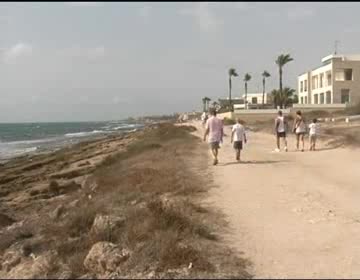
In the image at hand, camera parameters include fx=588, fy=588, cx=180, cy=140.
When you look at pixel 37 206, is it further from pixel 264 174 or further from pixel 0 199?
pixel 264 174

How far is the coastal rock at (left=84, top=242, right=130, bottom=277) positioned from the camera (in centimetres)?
724

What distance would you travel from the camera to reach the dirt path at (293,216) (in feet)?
23.6

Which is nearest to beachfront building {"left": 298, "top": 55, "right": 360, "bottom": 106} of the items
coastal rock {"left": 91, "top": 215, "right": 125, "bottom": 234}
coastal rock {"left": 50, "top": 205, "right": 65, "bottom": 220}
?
coastal rock {"left": 50, "top": 205, "right": 65, "bottom": 220}

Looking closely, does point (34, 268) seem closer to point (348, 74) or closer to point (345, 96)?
point (345, 96)

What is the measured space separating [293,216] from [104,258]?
385 cm

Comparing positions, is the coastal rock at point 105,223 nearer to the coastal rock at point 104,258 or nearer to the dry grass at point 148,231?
the dry grass at point 148,231

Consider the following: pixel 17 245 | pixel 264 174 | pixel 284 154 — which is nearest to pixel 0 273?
pixel 17 245

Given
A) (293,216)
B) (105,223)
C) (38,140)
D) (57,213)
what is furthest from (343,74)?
(105,223)

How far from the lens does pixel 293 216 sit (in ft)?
32.6

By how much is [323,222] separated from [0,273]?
5023 mm

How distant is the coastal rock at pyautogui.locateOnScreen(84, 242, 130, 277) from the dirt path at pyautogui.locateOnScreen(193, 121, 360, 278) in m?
1.62

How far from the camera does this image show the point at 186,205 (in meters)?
10.4

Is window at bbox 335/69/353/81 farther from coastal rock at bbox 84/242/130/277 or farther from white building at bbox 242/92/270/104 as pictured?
coastal rock at bbox 84/242/130/277

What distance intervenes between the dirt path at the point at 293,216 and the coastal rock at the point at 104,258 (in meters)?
1.62
